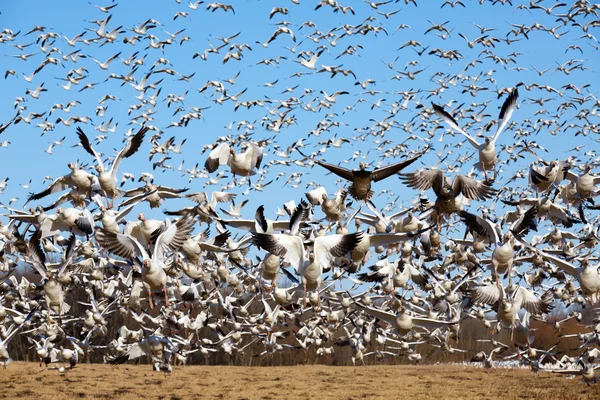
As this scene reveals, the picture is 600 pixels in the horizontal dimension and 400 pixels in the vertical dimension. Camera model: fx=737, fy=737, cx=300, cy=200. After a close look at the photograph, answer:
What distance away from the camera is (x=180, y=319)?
63.1 ft

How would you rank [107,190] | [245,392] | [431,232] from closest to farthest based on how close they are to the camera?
[107,190] < [431,232] < [245,392]

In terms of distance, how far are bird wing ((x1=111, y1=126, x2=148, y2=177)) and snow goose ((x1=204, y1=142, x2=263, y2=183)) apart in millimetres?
1483

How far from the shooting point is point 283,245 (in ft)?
36.9

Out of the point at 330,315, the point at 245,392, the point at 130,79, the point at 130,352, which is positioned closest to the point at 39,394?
the point at 130,352

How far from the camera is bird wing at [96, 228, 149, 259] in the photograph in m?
11.5

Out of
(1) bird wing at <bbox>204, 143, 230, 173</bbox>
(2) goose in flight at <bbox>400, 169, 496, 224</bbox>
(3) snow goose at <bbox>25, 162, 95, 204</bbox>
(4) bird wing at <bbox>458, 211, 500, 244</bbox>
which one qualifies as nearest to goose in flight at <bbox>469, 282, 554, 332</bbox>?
(4) bird wing at <bbox>458, 211, 500, 244</bbox>

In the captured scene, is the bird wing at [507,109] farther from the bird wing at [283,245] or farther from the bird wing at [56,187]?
the bird wing at [56,187]

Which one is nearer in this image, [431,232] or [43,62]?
[431,232]

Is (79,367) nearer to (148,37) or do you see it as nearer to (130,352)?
(130,352)

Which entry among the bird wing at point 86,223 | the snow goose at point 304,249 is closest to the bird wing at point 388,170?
the snow goose at point 304,249

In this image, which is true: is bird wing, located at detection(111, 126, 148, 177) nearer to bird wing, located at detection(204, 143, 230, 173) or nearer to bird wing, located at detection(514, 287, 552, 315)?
bird wing, located at detection(204, 143, 230, 173)

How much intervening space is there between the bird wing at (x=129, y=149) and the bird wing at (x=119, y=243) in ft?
6.46

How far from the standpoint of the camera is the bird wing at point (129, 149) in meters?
13.2

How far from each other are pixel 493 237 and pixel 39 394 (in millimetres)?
15376
